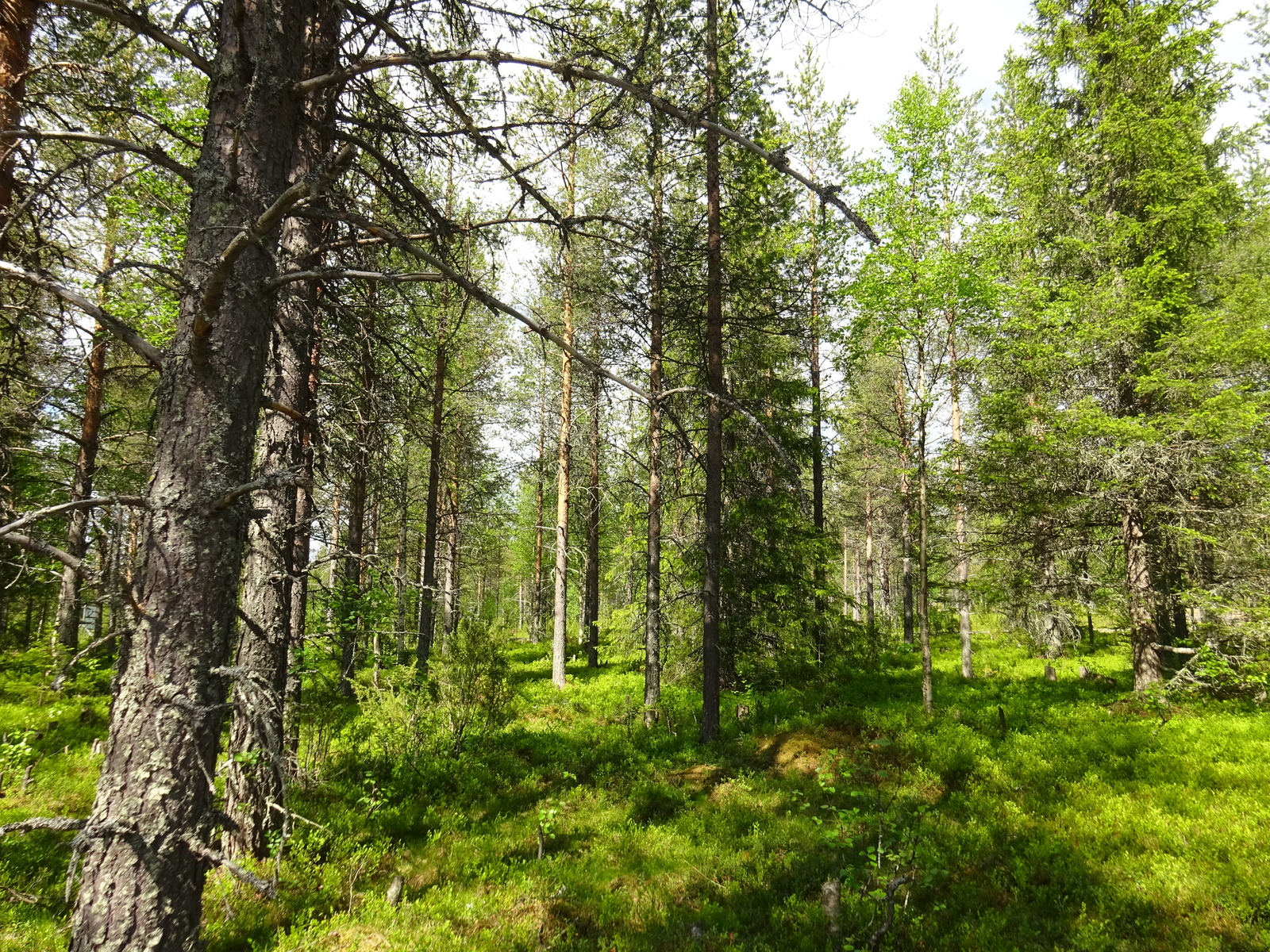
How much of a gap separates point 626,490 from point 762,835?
10.3 meters

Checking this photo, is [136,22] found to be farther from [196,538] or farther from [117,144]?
[196,538]

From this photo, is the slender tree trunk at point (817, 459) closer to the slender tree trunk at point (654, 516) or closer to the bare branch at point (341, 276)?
the slender tree trunk at point (654, 516)

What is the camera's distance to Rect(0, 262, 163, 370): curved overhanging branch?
7.11 ft

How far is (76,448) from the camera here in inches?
606

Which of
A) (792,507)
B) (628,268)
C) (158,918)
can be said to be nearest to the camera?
(158,918)

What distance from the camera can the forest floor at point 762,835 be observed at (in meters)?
5.17

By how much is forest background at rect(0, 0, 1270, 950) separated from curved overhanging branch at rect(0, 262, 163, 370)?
0.06 ft

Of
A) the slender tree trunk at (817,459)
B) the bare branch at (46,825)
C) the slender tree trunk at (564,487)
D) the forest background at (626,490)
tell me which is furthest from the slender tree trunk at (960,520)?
the bare branch at (46,825)

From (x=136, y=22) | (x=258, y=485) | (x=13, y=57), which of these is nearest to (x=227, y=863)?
(x=258, y=485)

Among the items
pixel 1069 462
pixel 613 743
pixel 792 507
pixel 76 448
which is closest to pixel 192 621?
pixel 613 743

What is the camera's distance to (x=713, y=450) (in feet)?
34.1

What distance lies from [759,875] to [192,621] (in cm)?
657

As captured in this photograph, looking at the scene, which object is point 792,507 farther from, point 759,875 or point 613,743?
point 759,875

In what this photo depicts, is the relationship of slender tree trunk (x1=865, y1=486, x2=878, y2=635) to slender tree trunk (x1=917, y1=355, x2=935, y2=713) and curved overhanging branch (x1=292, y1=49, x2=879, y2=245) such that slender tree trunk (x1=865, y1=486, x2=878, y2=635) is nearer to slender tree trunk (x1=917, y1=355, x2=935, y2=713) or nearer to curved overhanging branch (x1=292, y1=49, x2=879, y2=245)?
slender tree trunk (x1=917, y1=355, x2=935, y2=713)
